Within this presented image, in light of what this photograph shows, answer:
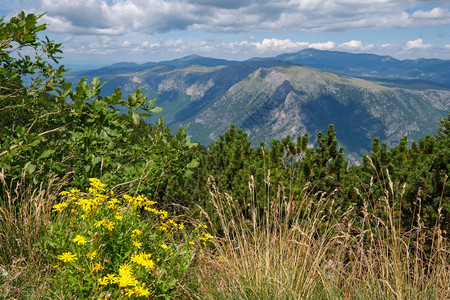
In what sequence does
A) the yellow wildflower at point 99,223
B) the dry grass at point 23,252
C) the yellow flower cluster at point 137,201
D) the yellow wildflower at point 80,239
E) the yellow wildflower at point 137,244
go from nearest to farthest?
the yellow wildflower at point 80,239
the yellow wildflower at point 99,223
the yellow wildflower at point 137,244
the dry grass at point 23,252
the yellow flower cluster at point 137,201

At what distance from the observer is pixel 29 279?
3.34 metres

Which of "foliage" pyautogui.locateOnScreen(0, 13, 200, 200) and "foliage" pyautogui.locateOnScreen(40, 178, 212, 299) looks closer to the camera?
"foliage" pyautogui.locateOnScreen(40, 178, 212, 299)

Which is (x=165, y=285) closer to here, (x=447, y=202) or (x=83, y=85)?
(x=83, y=85)

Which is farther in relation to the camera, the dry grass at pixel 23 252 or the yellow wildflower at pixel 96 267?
the dry grass at pixel 23 252

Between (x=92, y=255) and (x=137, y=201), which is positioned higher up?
(x=137, y=201)

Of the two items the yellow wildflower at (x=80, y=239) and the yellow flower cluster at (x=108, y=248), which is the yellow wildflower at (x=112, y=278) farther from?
the yellow wildflower at (x=80, y=239)

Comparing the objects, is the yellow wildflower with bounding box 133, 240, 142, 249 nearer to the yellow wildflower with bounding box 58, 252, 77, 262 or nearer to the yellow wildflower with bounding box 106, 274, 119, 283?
the yellow wildflower with bounding box 106, 274, 119, 283

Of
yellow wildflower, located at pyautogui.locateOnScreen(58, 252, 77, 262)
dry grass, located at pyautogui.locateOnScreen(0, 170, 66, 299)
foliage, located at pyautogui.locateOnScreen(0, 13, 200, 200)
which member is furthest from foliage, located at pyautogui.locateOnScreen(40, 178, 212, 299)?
foliage, located at pyautogui.locateOnScreen(0, 13, 200, 200)

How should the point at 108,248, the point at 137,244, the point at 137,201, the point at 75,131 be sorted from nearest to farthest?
1. the point at 137,244
2. the point at 108,248
3. the point at 137,201
4. the point at 75,131

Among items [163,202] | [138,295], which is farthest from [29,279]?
[163,202]

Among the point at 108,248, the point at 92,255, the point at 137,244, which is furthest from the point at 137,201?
the point at 92,255

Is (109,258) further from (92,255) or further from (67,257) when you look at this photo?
(67,257)

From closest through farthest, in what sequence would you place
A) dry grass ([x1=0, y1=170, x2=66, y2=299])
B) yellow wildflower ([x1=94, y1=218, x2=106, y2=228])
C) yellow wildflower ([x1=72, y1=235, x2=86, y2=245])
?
yellow wildflower ([x1=72, y1=235, x2=86, y2=245]) < yellow wildflower ([x1=94, y1=218, x2=106, y2=228]) < dry grass ([x1=0, y1=170, x2=66, y2=299])

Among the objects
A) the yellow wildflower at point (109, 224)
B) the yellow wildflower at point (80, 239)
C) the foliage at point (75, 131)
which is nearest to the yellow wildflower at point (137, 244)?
the yellow wildflower at point (109, 224)
